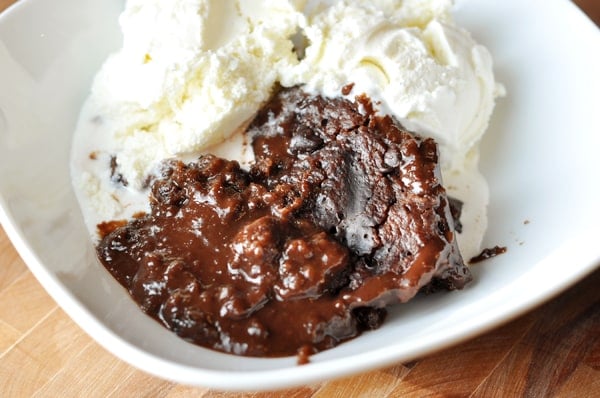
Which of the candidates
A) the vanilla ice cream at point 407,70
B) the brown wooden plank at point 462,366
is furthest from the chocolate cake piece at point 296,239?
the brown wooden plank at point 462,366

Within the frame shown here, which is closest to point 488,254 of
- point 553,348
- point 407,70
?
point 553,348

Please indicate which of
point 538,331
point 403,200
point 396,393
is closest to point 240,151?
point 403,200

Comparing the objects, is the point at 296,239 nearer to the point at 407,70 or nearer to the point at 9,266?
the point at 407,70

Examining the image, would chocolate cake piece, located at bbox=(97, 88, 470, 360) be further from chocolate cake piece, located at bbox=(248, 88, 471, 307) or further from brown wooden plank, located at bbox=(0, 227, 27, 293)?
brown wooden plank, located at bbox=(0, 227, 27, 293)

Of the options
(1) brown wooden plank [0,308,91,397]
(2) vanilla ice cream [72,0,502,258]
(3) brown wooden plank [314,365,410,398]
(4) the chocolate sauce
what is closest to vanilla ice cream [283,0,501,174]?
(2) vanilla ice cream [72,0,502,258]

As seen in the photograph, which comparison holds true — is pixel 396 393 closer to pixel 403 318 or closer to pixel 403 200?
pixel 403 318

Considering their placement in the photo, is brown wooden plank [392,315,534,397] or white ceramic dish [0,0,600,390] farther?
brown wooden plank [392,315,534,397]
